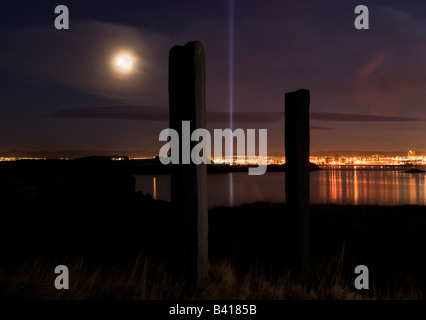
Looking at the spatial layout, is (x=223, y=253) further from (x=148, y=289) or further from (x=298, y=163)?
(x=148, y=289)

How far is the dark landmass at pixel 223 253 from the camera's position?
4.30 metres

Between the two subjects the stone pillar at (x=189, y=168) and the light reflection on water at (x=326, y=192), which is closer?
the stone pillar at (x=189, y=168)

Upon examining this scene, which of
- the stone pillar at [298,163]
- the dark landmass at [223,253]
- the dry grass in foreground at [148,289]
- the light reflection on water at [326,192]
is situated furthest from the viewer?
the light reflection on water at [326,192]

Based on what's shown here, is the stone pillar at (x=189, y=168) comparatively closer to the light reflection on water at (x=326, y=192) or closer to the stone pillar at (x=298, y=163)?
the stone pillar at (x=298, y=163)

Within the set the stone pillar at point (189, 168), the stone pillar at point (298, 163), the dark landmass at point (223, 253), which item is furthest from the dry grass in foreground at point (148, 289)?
the stone pillar at point (298, 163)

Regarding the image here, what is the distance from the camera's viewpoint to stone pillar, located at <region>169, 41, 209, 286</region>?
4348 mm

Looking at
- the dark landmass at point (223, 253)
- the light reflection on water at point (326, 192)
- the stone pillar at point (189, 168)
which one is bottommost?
the light reflection on water at point (326, 192)

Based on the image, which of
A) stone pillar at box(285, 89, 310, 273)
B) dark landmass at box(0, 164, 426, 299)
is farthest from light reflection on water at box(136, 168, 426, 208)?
stone pillar at box(285, 89, 310, 273)

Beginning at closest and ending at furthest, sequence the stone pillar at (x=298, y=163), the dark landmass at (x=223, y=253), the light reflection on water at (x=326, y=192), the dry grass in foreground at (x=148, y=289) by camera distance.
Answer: the dry grass in foreground at (x=148, y=289)
the dark landmass at (x=223, y=253)
the stone pillar at (x=298, y=163)
the light reflection on water at (x=326, y=192)

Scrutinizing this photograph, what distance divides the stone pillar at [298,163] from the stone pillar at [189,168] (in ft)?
5.79

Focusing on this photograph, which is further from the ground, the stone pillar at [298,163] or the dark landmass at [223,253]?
the stone pillar at [298,163]
